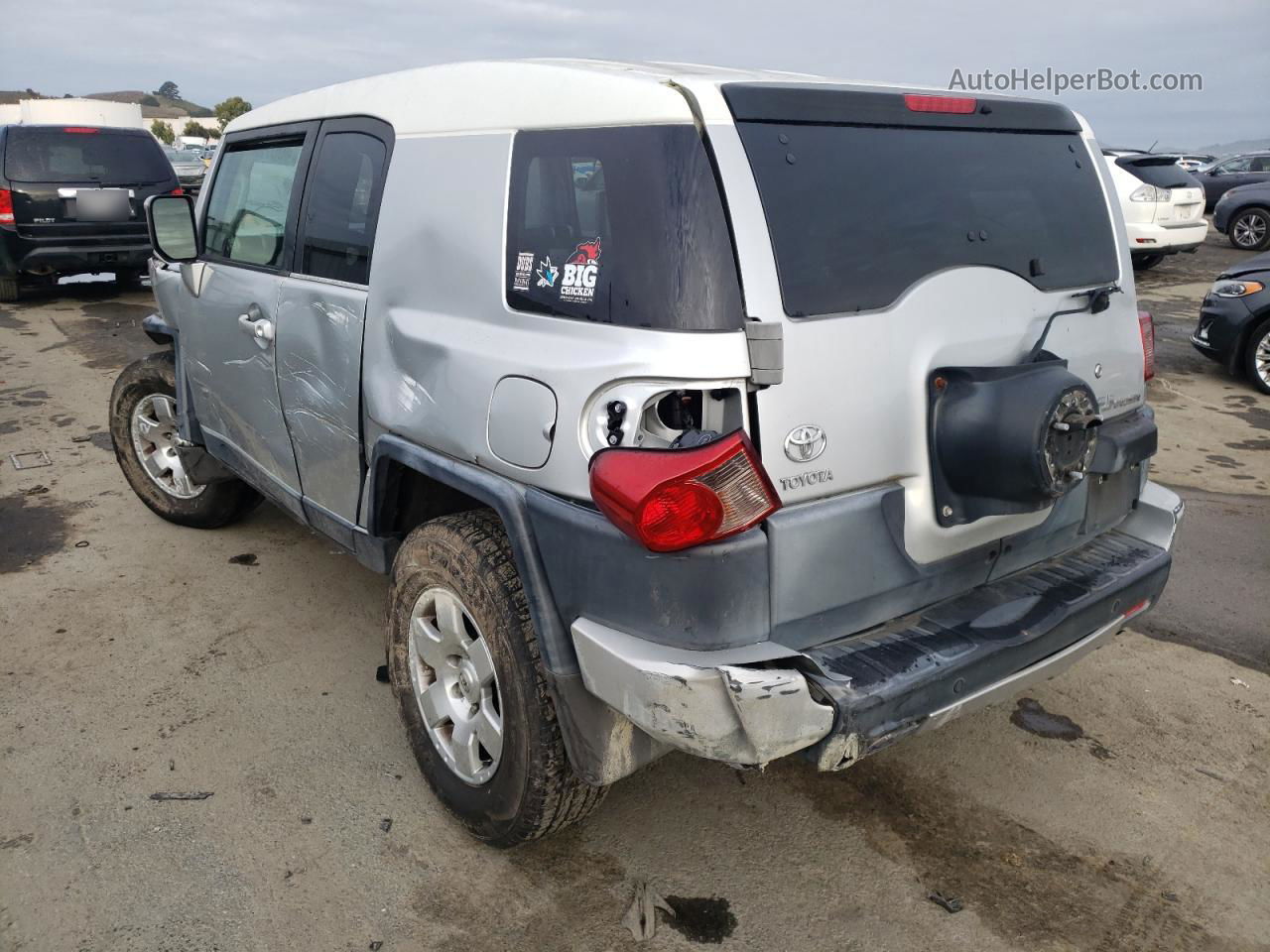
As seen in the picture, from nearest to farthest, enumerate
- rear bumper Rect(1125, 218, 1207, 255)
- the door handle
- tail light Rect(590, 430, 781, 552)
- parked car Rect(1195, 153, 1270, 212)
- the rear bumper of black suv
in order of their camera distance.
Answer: tail light Rect(590, 430, 781, 552)
the door handle
the rear bumper of black suv
rear bumper Rect(1125, 218, 1207, 255)
parked car Rect(1195, 153, 1270, 212)

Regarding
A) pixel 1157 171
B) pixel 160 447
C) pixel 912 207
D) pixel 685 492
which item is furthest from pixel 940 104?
pixel 1157 171

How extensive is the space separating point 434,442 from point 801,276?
106cm

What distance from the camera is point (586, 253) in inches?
91.1

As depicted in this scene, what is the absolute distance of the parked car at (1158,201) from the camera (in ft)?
41.1

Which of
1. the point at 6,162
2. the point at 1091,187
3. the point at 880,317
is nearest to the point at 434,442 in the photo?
the point at 880,317

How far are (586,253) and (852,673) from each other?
43.4 inches

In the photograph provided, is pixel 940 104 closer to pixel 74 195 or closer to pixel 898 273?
pixel 898 273

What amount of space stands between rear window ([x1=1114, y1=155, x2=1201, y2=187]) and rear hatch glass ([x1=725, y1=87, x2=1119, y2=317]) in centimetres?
1121

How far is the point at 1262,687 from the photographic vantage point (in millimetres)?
3604

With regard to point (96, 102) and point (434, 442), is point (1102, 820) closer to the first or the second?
point (434, 442)

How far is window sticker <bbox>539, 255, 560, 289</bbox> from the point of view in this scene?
2.38 metres

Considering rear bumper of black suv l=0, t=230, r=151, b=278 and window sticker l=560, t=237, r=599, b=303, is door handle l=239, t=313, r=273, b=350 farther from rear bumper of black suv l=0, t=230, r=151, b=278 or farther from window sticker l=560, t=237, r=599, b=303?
rear bumper of black suv l=0, t=230, r=151, b=278

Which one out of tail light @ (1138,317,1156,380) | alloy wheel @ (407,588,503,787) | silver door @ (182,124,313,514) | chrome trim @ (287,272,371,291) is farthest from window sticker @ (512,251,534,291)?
tail light @ (1138,317,1156,380)

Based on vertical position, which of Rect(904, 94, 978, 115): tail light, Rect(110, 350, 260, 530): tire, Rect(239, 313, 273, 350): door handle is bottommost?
Rect(110, 350, 260, 530): tire
